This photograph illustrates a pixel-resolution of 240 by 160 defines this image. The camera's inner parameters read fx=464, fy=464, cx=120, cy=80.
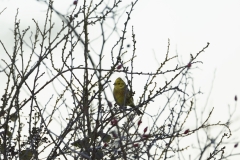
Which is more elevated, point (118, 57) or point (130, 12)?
point (130, 12)

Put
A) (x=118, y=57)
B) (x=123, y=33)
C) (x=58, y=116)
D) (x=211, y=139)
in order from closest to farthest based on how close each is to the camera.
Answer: (x=118, y=57), (x=123, y=33), (x=58, y=116), (x=211, y=139)

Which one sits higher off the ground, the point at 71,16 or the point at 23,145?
the point at 71,16

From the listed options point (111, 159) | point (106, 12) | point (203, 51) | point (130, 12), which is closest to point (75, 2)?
point (106, 12)

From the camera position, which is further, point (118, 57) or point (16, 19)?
point (16, 19)

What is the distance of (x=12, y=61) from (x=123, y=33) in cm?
101

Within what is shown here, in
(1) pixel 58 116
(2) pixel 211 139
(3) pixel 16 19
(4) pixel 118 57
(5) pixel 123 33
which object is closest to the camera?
(4) pixel 118 57

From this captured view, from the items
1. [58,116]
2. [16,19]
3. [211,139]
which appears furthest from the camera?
[211,139]

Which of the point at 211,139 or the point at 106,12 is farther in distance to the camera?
the point at 211,139

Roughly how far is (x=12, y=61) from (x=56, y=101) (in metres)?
0.67

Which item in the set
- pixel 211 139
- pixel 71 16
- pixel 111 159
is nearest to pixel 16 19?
pixel 71 16

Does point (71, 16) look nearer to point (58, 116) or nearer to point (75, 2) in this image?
point (75, 2)

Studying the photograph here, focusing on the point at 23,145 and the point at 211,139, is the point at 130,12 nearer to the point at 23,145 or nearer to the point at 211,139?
the point at 23,145

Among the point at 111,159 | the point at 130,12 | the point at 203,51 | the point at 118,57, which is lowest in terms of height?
the point at 111,159

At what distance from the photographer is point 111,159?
384cm
